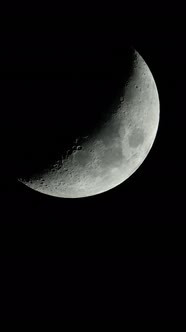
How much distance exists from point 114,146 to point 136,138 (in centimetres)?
32

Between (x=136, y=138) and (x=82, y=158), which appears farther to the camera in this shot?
(x=136, y=138)

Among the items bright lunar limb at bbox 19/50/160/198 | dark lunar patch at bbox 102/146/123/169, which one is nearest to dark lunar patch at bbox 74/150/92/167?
bright lunar limb at bbox 19/50/160/198

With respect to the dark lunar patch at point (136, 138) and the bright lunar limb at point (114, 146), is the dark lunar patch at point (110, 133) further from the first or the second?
the dark lunar patch at point (136, 138)

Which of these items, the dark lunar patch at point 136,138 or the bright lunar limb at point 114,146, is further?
the dark lunar patch at point 136,138

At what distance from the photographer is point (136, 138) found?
4.05 meters

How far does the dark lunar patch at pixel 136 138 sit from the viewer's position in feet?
13.1

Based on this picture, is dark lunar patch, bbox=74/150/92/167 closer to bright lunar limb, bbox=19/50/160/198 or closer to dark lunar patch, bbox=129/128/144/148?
bright lunar limb, bbox=19/50/160/198

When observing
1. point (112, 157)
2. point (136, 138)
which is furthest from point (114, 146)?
point (136, 138)

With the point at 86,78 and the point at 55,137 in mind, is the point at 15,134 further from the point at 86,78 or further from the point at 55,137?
the point at 86,78

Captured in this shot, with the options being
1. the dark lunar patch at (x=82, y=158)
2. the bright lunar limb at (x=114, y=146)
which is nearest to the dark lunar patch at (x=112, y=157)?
the bright lunar limb at (x=114, y=146)

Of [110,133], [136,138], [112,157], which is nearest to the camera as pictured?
[110,133]

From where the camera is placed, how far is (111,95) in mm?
3682

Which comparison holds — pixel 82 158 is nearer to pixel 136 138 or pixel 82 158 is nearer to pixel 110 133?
pixel 110 133

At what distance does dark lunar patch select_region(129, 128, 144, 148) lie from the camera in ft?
13.1
